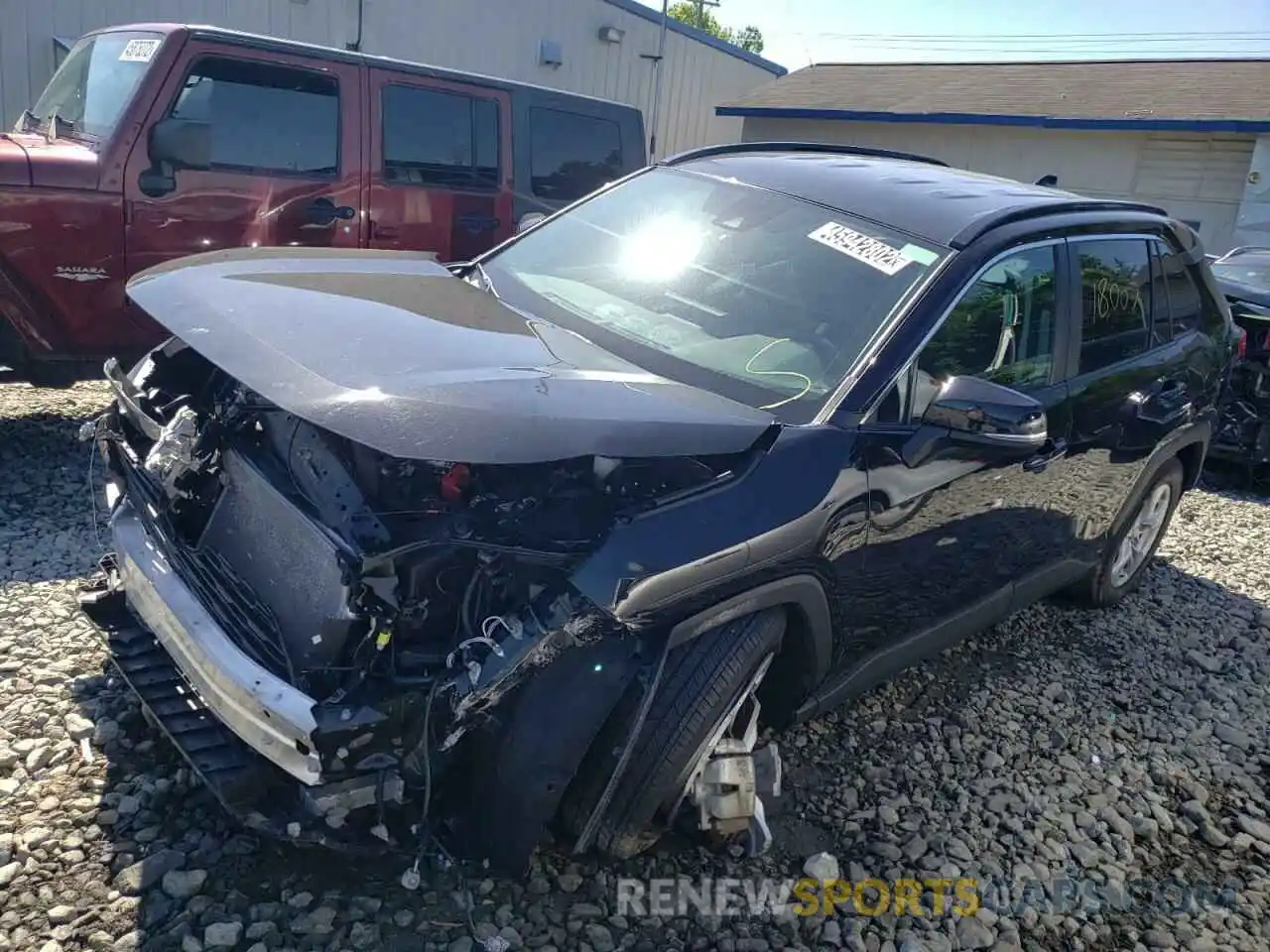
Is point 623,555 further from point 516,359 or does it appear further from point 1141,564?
point 1141,564

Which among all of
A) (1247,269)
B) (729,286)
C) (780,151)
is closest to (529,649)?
(729,286)

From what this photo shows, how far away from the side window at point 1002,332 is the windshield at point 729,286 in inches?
7.4

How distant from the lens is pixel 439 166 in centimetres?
621

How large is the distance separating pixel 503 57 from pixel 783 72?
843cm

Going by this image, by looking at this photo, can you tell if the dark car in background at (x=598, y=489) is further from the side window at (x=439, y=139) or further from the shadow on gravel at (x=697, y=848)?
the side window at (x=439, y=139)

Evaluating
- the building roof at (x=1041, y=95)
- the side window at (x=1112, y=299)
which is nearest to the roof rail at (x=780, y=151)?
the side window at (x=1112, y=299)

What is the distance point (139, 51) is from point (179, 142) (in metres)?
0.68

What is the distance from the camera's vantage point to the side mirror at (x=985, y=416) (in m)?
2.86

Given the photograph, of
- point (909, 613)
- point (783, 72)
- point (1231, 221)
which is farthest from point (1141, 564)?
point (783, 72)

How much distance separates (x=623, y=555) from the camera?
→ 90.7 inches

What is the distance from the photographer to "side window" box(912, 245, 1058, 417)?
311 centimetres

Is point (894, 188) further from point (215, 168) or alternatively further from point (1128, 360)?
point (215, 168)

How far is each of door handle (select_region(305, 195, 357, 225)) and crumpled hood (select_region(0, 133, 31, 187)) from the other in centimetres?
135

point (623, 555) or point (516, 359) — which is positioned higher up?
point (516, 359)
